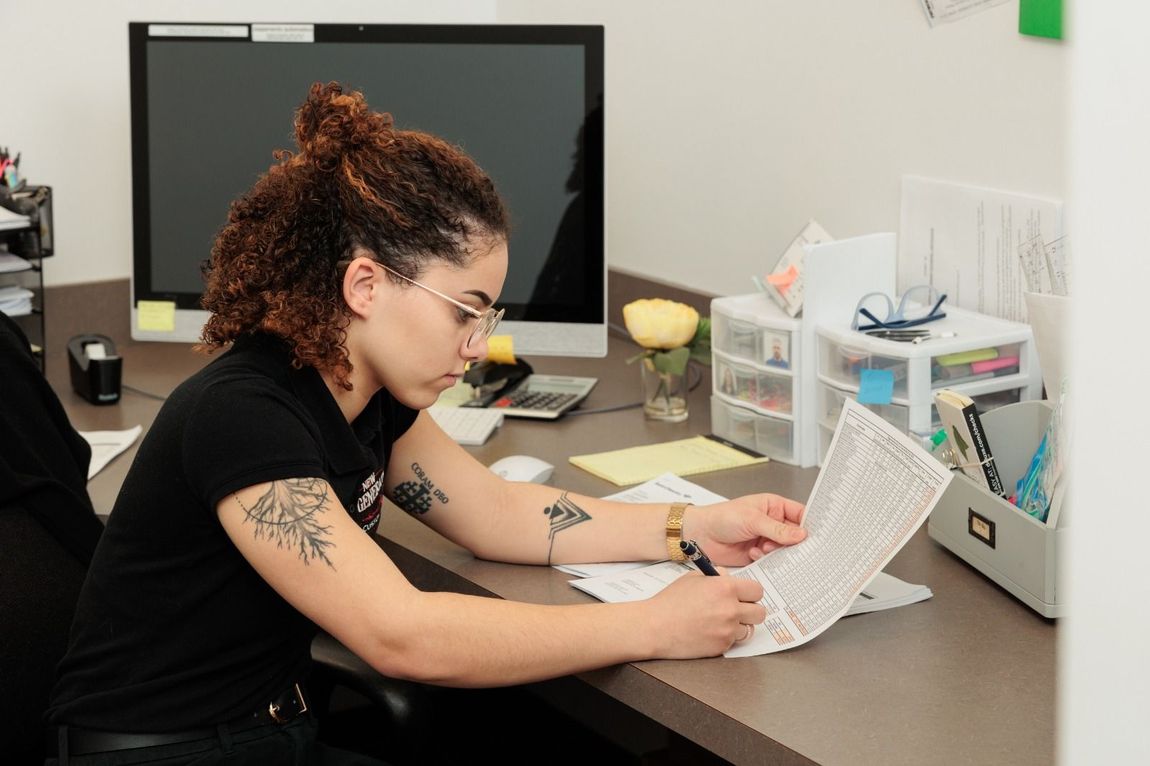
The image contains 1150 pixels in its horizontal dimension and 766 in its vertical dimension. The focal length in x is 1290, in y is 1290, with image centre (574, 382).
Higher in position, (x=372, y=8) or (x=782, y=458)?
(x=372, y=8)

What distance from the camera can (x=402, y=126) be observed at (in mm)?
2010

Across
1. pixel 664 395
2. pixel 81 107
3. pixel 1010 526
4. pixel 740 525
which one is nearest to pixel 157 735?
pixel 740 525

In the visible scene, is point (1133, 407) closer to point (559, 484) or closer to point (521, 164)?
point (559, 484)

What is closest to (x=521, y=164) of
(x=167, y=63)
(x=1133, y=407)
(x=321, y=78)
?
(x=321, y=78)

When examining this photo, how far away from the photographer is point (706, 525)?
1.33 m

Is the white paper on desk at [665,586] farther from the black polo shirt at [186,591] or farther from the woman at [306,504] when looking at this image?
the black polo shirt at [186,591]

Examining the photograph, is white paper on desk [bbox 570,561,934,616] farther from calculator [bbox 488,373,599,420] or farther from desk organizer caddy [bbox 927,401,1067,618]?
calculator [bbox 488,373,599,420]

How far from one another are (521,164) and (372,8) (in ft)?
2.39

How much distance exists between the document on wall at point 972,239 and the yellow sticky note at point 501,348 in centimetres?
59

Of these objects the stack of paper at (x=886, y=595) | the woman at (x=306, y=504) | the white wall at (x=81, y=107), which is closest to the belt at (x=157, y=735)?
the woman at (x=306, y=504)

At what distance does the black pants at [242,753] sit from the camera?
1176mm

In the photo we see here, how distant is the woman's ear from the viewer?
116 centimetres

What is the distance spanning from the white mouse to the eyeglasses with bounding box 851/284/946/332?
42cm

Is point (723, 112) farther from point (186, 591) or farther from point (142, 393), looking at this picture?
point (186, 591)
